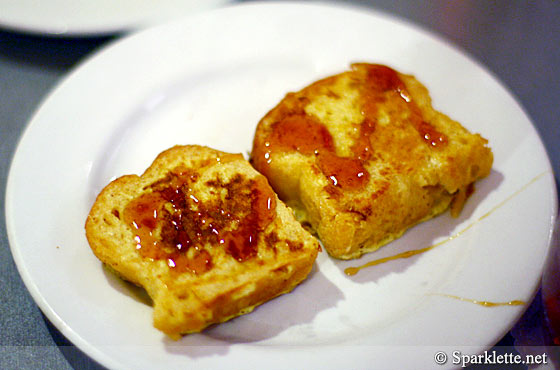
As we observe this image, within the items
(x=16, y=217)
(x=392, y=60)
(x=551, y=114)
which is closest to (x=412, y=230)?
(x=392, y=60)

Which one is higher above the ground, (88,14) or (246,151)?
(88,14)

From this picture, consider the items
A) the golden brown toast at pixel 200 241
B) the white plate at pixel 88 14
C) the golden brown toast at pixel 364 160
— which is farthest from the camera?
the white plate at pixel 88 14

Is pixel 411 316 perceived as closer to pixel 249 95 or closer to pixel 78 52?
pixel 249 95

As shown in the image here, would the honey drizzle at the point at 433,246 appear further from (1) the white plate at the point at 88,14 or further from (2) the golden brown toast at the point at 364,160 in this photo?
(1) the white plate at the point at 88,14

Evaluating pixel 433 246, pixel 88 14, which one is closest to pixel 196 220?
pixel 433 246

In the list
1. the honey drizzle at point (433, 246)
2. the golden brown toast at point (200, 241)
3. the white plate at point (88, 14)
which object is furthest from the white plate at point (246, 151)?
the white plate at point (88, 14)

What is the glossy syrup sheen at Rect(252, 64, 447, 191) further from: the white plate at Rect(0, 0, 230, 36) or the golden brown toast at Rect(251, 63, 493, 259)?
the white plate at Rect(0, 0, 230, 36)

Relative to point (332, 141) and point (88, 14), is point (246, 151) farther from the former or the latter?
point (88, 14)
